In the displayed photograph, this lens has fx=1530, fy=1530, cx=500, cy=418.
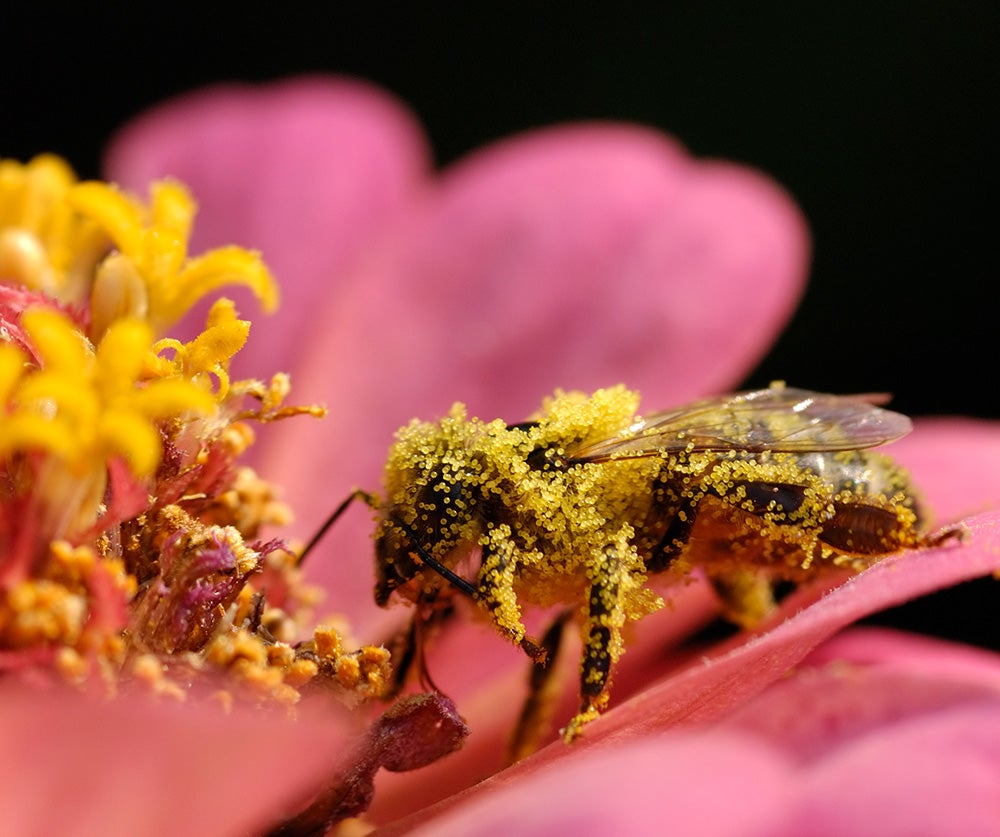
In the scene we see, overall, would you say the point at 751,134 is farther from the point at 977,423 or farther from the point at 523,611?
the point at 523,611

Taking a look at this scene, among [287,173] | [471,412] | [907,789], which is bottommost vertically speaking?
[907,789]

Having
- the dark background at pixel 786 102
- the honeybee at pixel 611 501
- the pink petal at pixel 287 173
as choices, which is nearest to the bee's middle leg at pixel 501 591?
the honeybee at pixel 611 501

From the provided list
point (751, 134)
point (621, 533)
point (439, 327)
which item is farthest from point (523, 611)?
point (751, 134)

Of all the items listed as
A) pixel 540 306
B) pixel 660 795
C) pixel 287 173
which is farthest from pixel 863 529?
pixel 287 173

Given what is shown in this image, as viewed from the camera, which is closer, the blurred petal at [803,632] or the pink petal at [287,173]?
the blurred petal at [803,632]

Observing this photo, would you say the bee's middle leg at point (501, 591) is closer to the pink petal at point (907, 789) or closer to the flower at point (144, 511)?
the flower at point (144, 511)

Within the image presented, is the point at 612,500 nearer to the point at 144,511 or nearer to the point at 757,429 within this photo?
the point at 757,429
